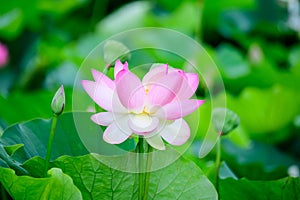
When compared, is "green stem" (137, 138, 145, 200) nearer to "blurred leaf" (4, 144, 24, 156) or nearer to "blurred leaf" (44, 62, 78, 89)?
"blurred leaf" (4, 144, 24, 156)

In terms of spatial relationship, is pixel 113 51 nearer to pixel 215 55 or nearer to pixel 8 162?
pixel 8 162

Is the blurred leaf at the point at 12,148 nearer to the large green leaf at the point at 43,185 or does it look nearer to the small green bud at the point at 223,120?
the large green leaf at the point at 43,185

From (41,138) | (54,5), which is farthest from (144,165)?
(54,5)

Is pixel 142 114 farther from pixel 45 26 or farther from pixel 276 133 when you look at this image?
pixel 45 26

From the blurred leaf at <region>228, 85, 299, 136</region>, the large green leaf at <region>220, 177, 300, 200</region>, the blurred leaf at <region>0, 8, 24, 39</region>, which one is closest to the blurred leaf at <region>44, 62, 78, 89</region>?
the blurred leaf at <region>0, 8, 24, 39</region>

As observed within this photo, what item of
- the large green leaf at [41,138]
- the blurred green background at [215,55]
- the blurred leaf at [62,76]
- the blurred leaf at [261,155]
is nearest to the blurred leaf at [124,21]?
the blurred green background at [215,55]

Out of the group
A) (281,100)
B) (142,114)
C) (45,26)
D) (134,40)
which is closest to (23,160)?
(142,114)
